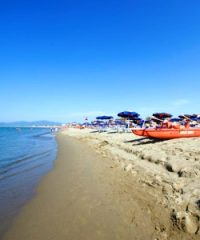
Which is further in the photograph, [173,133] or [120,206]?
[173,133]

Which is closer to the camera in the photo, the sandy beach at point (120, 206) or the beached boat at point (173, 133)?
the sandy beach at point (120, 206)

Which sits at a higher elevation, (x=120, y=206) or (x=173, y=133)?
(x=173, y=133)

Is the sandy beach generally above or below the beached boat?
below

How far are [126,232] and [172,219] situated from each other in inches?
39.1

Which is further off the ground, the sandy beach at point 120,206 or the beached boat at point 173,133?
the beached boat at point 173,133

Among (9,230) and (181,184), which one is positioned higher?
(181,184)

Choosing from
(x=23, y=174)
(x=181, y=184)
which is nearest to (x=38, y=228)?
(x=181, y=184)

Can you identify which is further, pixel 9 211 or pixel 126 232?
pixel 9 211

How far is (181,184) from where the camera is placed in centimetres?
545

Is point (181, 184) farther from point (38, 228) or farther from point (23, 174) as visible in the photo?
point (23, 174)

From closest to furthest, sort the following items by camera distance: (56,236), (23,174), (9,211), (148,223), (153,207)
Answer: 1. (56,236)
2. (148,223)
3. (153,207)
4. (9,211)
5. (23,174)

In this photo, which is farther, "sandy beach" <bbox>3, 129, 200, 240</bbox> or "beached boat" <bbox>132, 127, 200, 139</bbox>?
"beached boat" <bbox>132, 127, 200, 139</bbox>

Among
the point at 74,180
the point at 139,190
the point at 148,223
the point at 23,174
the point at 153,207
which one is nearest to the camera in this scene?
the point at 148,223

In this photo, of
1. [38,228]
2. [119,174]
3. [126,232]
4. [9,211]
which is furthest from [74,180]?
[126,232]
